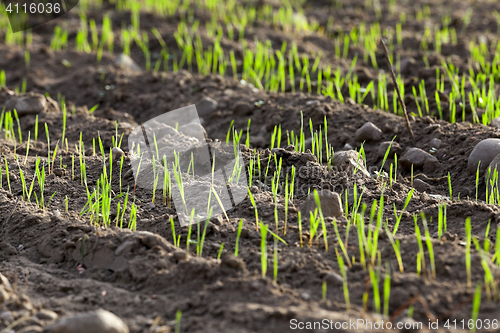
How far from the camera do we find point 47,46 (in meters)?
4.90

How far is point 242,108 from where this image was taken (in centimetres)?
337

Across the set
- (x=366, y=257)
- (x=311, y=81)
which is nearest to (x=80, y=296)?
(x=366, y=257)

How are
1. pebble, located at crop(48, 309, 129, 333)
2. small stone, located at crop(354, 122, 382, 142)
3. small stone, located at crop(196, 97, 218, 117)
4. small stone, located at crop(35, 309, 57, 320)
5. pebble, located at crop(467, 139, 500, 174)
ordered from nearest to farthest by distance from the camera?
→ pebble, located at crop(48, 309, 129, 333)
small stone, located at crop(35, 309, 57, 320)
pebble, located at crop(467, 139, 500, 174)
small stone, located at crop(354, 122, 382, 142)
small stone, located at crop(196, 97, 218, 117)

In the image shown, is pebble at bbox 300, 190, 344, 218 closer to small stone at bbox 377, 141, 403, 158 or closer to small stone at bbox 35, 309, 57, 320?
small stone at bbox 377, 141, 403, 158

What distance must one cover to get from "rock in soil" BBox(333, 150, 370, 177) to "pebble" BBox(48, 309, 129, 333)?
4.58ft

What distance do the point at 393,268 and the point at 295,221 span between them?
0.48 m

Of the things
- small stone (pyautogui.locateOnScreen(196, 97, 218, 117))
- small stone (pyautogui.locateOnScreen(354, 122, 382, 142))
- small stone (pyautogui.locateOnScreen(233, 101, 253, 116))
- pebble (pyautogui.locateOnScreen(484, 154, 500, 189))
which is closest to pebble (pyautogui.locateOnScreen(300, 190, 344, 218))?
pebble (pyautogui.locateOnScreen(484, 154, 500, 189))

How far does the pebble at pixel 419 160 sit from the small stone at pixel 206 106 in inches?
57.2

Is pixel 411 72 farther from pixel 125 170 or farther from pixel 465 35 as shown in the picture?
pixel 125 170

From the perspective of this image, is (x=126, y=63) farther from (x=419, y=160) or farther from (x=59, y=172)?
(x=419, y=160)

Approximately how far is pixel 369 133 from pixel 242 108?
96 centimetres

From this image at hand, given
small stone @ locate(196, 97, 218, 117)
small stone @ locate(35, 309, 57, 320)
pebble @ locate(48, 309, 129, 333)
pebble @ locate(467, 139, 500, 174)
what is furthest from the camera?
small stone @ locate(196, 97, 218, 117)

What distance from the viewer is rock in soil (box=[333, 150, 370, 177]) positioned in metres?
2.36

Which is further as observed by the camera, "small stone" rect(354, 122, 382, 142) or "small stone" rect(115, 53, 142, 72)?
"small stone" rect(115, 53, 142, 72)
